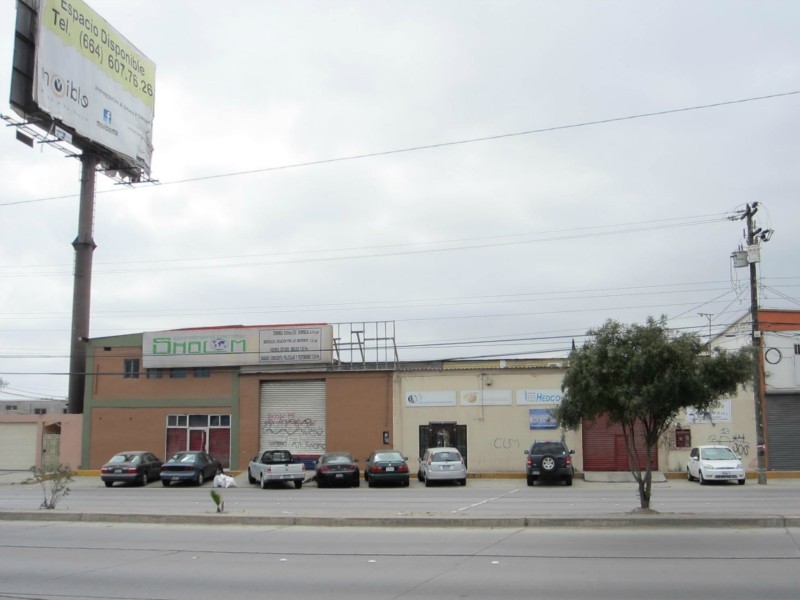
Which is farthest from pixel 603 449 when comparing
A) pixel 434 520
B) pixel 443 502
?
pixel 434 520

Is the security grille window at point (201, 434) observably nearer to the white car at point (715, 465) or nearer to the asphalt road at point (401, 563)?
the white car at point (715, 465)

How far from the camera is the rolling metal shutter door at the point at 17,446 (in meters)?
42.6

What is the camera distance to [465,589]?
32.0 ft

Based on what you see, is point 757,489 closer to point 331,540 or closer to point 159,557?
point 331,540

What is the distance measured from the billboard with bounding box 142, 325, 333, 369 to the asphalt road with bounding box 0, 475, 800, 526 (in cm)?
693

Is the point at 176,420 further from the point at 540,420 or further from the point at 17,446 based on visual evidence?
the point at 540,420

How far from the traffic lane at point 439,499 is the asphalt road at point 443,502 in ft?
0.09

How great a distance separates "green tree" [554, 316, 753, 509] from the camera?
49.8ft

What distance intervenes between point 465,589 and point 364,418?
28.2 meters

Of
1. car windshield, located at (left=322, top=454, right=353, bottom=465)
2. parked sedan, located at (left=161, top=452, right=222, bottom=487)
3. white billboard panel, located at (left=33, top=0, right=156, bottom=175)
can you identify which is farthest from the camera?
white billboard panel, located at (left=33, top=0, right=156, bottom=175)

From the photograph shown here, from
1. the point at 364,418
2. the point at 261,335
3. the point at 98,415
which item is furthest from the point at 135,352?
the point at 364,418

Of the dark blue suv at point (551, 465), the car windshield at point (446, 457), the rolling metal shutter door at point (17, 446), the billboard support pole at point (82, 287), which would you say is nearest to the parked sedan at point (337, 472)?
the car windshield at point (446, 457)

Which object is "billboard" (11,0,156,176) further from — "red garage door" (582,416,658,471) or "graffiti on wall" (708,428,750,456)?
"graffiti on wall" (708,428,750,456)

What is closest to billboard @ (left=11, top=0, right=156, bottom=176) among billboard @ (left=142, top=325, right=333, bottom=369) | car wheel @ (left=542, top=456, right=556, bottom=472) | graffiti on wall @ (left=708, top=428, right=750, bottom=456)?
billboard @ (left=142, top=325, right=333, bottom=369)
